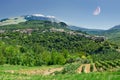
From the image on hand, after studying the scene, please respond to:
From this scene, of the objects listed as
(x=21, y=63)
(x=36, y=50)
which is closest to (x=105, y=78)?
(x=21, y=63)

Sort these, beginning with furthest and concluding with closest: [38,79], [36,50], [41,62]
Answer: [36,50]
[41,62]
[38,79]

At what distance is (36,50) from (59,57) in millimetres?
55093

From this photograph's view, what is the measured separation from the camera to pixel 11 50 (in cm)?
13775

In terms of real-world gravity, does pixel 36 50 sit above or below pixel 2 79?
below

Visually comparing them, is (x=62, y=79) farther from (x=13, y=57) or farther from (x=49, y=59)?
(x=49, y=59)

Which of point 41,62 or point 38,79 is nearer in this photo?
point 38,79

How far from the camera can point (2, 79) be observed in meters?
A: 21.5

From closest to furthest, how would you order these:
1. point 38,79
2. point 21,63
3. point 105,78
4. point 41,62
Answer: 1. point 105,78
2. point 38,79
3. point 21,63
4. point 41,62

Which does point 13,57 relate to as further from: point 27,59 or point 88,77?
point 88,77

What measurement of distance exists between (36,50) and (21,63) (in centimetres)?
6250

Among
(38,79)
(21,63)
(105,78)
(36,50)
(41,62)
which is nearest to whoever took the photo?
(105,78)

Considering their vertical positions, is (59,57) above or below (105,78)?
below

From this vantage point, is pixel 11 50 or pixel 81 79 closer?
pixel 81 79

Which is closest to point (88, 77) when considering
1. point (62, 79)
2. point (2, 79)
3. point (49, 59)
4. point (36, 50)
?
point (62, 79)
